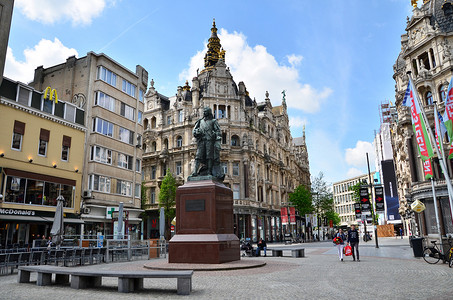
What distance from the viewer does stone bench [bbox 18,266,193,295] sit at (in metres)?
7.94

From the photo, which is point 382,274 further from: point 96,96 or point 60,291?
point 96,96

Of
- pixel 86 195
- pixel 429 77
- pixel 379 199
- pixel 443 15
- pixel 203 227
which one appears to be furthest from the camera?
pixel 443 15

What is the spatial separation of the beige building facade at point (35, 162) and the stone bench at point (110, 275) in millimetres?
14478

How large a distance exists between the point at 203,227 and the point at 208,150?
3636 millimetres

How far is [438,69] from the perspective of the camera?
126ft

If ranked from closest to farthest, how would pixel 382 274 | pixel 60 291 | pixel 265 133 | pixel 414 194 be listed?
pixel 60 291 → pixel 382 274 → pixel 414 194 → pixel 265 133

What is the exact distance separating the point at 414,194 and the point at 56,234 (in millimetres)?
36124

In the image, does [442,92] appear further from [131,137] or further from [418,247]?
[131,137]

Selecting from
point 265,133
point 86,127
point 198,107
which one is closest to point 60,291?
point 86,127

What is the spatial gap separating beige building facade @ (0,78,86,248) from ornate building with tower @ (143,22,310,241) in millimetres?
21726

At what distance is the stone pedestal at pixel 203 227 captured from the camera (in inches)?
508

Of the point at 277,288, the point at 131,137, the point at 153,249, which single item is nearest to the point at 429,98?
the point at 131,137

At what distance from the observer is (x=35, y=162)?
2641 centimetres

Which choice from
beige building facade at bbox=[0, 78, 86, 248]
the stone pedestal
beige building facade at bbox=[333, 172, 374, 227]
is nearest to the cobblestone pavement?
the stone pedestal
